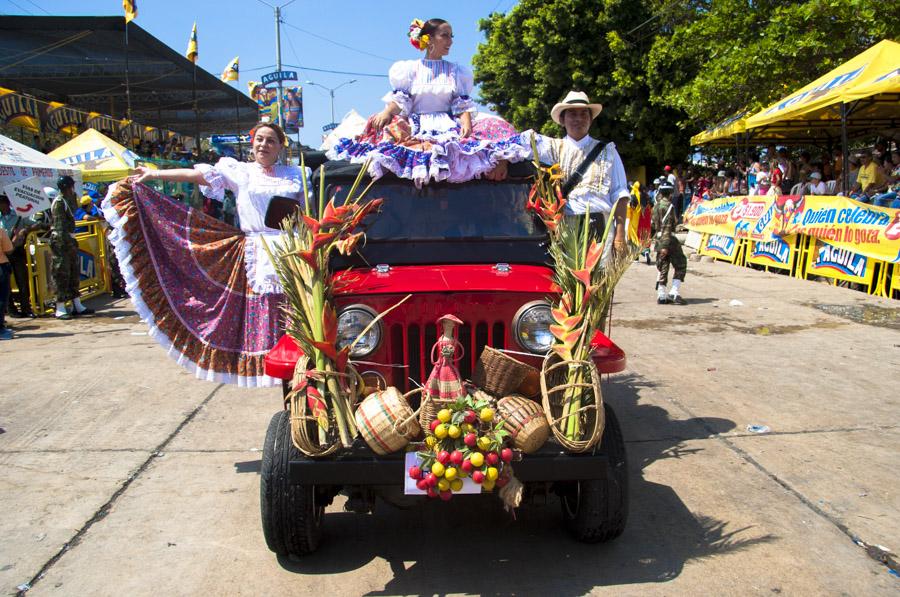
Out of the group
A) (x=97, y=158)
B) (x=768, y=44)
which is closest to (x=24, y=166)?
(x=97, y=158)

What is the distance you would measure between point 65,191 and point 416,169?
8.40m

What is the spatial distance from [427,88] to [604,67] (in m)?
23.7

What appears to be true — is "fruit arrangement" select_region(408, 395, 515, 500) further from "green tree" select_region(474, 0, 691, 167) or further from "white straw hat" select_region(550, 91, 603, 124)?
"green tree" select_region(474, 0, 691, 167)

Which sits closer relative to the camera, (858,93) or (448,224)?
(448,224)

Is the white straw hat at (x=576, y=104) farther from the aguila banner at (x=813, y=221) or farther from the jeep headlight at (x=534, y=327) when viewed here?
the aguila banner at (x=813, y=221)

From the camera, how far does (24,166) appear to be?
43.3 ft

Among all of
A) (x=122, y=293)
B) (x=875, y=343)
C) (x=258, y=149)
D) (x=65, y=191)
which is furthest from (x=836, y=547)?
(x=122, y=293)

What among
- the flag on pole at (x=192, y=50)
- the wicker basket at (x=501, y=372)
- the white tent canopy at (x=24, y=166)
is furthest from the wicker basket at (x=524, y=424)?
the flag on pole at (x=192, y=50)

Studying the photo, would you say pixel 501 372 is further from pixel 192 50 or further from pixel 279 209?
pixel 192 50

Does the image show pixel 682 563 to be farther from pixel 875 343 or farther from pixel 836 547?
pixel 875 343

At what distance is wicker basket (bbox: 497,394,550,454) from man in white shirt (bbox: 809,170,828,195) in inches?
557

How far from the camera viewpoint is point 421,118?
495 centimetres

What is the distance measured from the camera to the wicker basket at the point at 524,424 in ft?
9.86

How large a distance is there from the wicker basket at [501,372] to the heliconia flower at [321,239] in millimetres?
888
